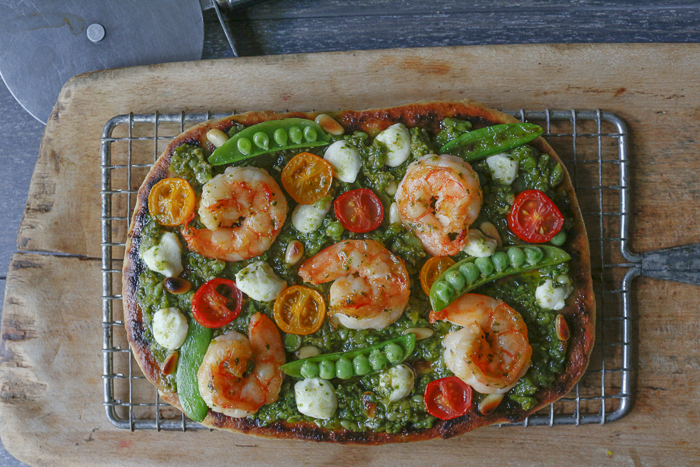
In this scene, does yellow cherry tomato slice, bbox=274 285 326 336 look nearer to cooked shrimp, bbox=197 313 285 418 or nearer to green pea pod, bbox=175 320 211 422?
cooked shrimp, bbox=197 313 285 418

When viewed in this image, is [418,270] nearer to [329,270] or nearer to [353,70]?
[329,270]

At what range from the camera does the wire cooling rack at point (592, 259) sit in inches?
150

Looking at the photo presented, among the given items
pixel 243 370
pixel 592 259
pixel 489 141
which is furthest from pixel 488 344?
pixel 243 370

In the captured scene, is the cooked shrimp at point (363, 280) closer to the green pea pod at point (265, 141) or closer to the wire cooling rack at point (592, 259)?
the green pea pod at point (265, 141)

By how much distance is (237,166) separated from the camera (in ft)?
11.6

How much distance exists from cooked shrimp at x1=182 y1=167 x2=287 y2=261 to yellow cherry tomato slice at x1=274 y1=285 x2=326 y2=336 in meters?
0.37

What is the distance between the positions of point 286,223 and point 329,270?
0.49m

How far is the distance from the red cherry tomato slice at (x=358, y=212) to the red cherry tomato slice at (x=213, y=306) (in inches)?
35.4

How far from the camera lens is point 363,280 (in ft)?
10.7

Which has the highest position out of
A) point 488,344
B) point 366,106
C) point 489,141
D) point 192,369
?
point 366,106

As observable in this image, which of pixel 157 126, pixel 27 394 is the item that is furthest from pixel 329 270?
pixel 27 394

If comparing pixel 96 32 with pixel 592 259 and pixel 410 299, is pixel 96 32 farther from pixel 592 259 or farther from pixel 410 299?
pixel 592 259

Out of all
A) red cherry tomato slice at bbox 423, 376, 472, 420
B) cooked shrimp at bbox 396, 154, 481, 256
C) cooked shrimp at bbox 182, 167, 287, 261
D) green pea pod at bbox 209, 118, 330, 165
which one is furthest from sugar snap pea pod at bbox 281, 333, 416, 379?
green pea pod at bbox 209, 118, 330, 165

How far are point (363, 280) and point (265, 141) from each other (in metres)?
1.14
